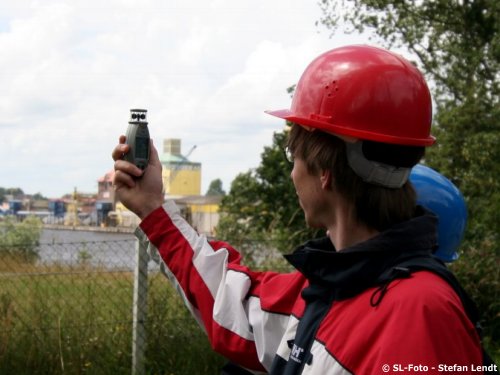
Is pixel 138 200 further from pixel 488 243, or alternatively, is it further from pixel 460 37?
pixel 460 37

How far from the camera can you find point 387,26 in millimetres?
16234

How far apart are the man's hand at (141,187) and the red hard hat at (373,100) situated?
0.65 meters

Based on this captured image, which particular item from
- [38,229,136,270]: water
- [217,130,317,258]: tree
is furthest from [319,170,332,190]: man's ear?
[217,130,317,258]: tree

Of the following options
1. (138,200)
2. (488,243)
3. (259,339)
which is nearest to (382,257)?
(259,339)

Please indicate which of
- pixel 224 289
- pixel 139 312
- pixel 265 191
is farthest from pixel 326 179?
pixel 265 191

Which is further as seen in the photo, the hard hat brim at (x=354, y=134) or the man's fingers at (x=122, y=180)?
the man's fingers at (x=122, y=180)

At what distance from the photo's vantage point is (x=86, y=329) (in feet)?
21.3

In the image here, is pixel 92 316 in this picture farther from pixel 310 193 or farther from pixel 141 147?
pixel 310 193

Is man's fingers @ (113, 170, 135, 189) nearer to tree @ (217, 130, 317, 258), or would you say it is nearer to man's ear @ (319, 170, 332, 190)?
man's ear @ (319, 170, 332, 190)

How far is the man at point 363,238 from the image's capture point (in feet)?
5.35

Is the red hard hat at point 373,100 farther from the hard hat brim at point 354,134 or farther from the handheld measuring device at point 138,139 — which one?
the handheld measuring device at point 138,139

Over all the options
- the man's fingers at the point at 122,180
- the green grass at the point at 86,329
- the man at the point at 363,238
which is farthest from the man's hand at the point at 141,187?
the green grass at the point at 86,329

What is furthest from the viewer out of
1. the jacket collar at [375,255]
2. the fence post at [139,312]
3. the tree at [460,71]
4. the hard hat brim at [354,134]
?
the tree at [460,71]

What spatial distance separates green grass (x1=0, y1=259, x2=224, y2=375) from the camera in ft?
20.6
